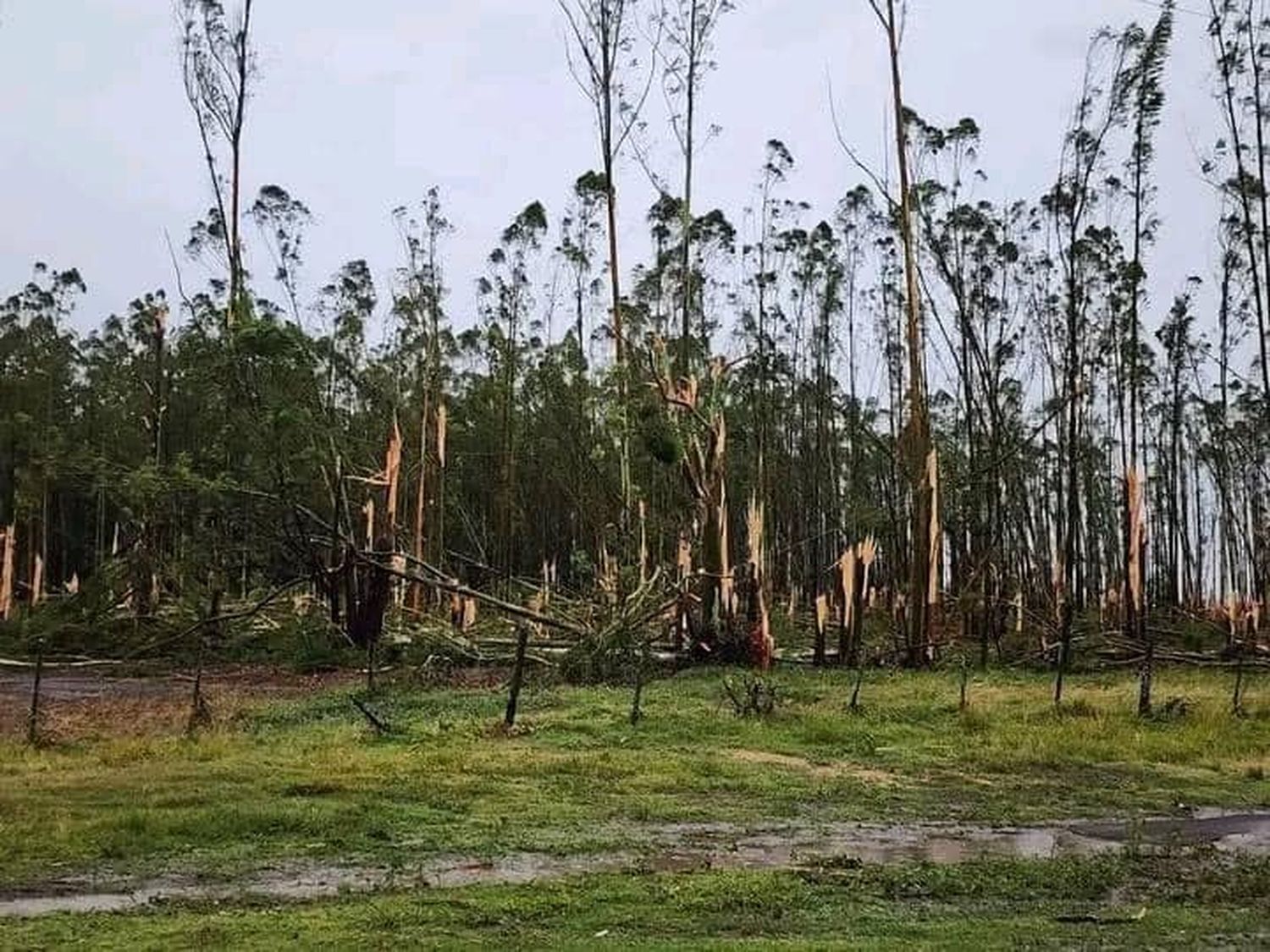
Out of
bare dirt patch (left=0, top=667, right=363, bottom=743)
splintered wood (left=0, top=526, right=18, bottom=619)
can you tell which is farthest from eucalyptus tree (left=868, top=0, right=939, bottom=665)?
splintered wood (left=0, top=526, right=18, bottom=619)

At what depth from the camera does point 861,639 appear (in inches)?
728

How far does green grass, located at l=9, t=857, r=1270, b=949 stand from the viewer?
5.21 meters

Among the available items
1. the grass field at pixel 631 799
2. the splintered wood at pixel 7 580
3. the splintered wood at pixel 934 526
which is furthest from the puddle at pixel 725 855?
the splintered wood at pixel 7 580

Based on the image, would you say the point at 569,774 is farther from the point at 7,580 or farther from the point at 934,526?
the point at 7,580

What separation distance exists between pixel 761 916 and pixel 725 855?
1.62 metres

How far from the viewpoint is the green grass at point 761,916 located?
17.1 feet

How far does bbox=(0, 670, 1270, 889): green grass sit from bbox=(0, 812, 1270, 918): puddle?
0.99 ft

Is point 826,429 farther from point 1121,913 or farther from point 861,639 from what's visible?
point 1121,913

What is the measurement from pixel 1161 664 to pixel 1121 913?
1388 centimetres

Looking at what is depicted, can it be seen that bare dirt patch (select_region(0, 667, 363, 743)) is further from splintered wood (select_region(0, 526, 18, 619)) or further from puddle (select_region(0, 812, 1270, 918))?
splintered wood (select_region(0, 526, 18, 619))

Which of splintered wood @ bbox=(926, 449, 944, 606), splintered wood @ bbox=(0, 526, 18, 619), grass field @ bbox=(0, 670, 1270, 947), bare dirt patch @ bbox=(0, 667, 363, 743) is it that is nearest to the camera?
grass field @ bbox=(0, 670, 1270, 947)

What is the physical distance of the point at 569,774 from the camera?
32.9ft

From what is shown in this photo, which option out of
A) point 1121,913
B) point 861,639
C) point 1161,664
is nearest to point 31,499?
point 861,639

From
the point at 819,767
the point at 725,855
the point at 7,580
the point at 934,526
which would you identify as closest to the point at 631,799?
the point at 725,855
